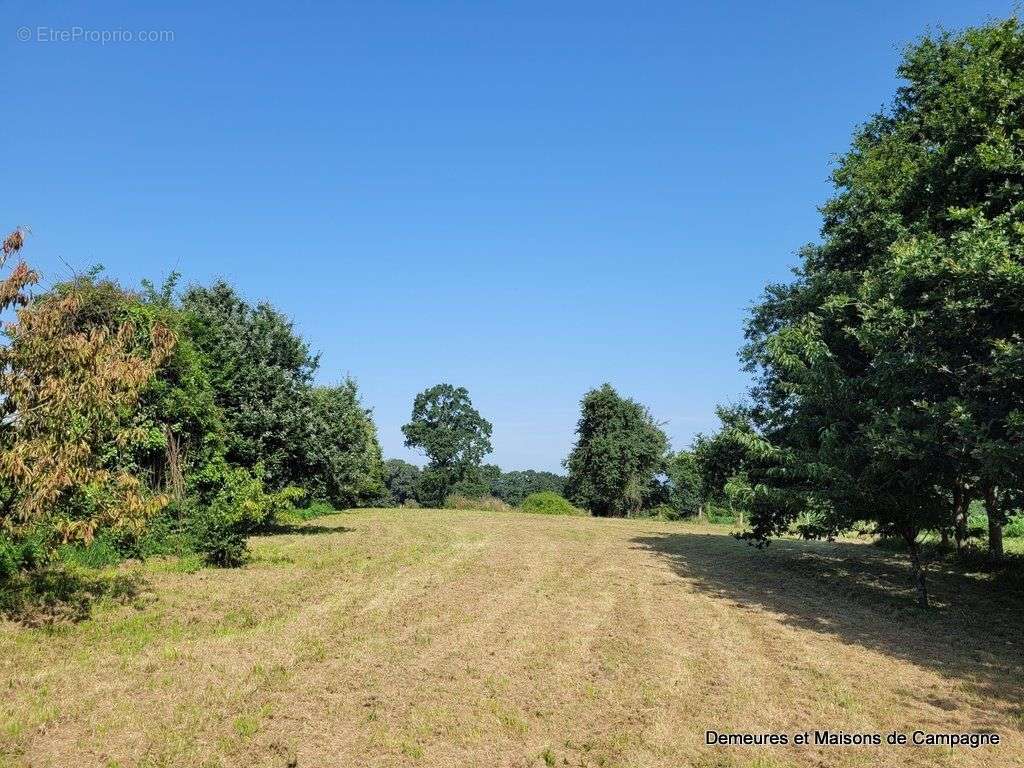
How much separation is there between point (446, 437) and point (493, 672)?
6736 centimetres

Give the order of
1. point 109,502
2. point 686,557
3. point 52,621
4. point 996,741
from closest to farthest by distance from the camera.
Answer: point 996,741, point 52,621, point 109,502, point 686,557

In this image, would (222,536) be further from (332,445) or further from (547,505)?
(547,505)

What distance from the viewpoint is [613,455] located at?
62875mm

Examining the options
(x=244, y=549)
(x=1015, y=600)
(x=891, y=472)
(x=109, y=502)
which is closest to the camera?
(x=109, y=502)

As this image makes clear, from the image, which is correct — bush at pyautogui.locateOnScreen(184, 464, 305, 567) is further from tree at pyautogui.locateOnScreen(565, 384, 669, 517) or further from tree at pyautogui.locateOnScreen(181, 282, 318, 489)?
tree at pyautogui.locateOnScreen(565, 384, 669, 517)

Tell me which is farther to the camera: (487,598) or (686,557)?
(686,557)

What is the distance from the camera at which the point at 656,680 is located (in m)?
9.29

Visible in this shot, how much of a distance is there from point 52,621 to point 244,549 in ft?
22.9

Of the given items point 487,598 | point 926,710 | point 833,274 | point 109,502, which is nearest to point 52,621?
point 109,502

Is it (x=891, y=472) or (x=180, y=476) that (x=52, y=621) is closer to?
(x=180, y=476)

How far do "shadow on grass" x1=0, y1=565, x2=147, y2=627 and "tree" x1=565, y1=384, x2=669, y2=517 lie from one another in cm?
5086

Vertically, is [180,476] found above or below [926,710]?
above

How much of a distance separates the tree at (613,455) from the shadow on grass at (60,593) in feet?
167

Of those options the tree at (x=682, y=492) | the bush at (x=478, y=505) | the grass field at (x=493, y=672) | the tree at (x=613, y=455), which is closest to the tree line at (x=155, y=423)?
the grass field at (x=493, y=672)
